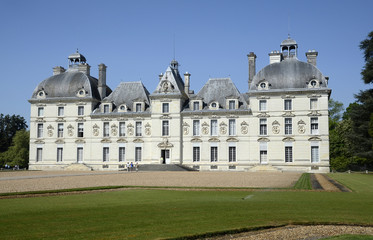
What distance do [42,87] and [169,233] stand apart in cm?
4914

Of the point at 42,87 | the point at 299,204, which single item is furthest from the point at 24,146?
the point at 299,204

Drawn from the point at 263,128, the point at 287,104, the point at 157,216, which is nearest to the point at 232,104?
the point at 263,128

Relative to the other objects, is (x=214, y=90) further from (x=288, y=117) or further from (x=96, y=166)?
(x=96, y=166)

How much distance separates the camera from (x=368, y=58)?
41344mm

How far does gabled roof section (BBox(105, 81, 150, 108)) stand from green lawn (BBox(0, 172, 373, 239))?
3825 centimetres

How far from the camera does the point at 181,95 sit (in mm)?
49219

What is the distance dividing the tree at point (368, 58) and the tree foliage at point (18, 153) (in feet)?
155

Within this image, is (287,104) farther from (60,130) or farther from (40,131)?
(40,131)

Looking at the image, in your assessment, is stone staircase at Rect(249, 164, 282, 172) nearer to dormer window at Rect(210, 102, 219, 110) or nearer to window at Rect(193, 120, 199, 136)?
window at Rect(193, 120, 199, 136)

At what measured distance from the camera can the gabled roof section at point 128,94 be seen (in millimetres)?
52500

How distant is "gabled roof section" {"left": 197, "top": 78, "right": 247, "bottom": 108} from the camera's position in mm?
49656

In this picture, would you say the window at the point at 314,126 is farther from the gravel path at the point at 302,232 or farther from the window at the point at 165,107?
the gravel path at the point at 302,232


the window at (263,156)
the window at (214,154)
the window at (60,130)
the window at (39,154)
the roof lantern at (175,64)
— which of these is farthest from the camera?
the roof lantern at (175,64)

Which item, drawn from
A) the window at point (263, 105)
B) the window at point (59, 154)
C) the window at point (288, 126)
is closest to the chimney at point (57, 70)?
the window at point (59, 154)
